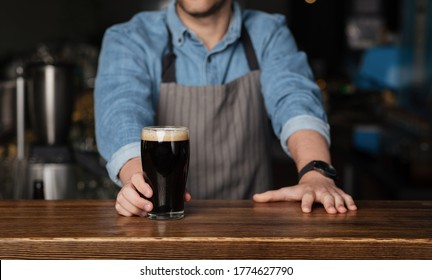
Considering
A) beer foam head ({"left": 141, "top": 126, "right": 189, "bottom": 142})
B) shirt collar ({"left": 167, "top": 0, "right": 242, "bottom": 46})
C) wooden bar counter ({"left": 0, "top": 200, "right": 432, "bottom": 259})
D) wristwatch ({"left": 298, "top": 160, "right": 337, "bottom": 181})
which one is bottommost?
wooden bar counter ({"left": 0, "top": 200, "right": 432, "bottom": 259})

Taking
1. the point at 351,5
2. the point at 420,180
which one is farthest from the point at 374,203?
the point at 351,5

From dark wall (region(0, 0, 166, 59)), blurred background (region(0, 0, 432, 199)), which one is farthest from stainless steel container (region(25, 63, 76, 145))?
dark wall (region(0, 0, 166, 59))

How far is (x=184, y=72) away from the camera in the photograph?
94.7 inches

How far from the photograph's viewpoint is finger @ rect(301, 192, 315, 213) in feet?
5.51

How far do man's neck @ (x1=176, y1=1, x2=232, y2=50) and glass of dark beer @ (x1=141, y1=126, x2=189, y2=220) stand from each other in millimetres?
881

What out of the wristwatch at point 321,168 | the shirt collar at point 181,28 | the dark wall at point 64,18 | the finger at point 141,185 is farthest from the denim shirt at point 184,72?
the dark wall at point 64,18

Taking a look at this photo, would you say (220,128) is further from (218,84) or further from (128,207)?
(128,207)

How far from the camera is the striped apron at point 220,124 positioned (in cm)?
238

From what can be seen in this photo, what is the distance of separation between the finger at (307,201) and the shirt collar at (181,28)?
2.62 ft

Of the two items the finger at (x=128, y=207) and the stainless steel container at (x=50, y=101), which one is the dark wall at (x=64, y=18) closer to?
the stainless steel container at (x=50, y=101)

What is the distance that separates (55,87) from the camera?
271 centimetres

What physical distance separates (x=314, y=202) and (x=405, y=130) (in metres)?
3.34

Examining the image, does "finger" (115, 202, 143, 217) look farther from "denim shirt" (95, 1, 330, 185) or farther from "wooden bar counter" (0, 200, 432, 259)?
"denim shirt" (95, 1, 330, 185)
